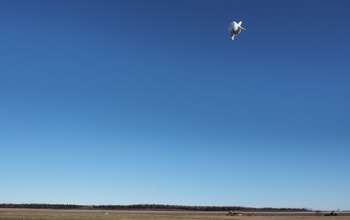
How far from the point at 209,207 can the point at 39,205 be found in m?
87.2

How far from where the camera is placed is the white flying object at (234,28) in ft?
Result: 142

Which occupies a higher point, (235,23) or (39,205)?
(235,23)

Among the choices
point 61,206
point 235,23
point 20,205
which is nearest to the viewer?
point 235,23

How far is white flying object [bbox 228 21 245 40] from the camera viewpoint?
4328 cm

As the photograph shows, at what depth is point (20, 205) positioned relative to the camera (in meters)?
160

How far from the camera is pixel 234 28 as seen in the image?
4325 centimetres

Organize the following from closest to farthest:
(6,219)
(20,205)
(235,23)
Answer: (235,23)
(6,219)
(20,205)

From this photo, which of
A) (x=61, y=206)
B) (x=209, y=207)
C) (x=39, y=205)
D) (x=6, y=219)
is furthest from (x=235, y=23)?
(x=39, y=205)

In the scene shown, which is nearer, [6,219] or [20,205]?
[6,219]

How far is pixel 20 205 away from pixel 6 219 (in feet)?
375

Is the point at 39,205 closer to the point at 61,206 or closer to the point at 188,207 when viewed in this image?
the point at 61,206

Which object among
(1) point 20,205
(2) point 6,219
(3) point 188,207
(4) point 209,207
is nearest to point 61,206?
(1) point 20,205

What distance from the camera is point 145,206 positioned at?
514 feet

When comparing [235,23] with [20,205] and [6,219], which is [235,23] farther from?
[20,205]
